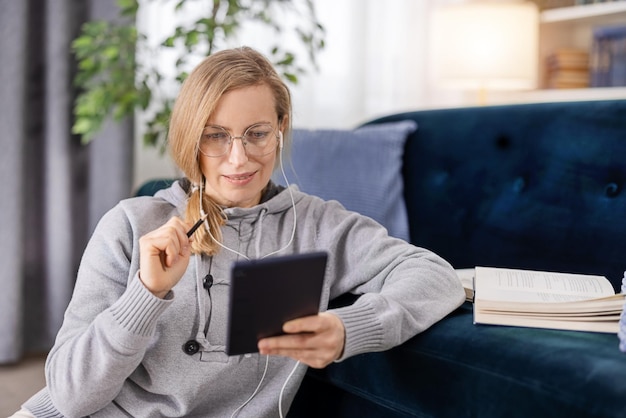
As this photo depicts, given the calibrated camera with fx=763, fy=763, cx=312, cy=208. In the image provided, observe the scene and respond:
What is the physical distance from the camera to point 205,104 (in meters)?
1.16

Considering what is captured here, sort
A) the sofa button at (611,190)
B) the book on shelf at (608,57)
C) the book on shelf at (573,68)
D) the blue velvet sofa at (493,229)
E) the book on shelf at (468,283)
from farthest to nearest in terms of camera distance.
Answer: the book on shelf at (573,68)
the book on shelf at (608,57)
the sofa button at (611,190)
the book on shelf at (468,283)
the blue velvet sofa at (493,229)

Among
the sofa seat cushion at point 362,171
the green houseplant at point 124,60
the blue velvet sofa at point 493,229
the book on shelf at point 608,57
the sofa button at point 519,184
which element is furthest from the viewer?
the book on shelf at point 608,57

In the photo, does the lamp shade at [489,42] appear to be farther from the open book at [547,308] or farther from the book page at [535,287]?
the open book at [547,308]

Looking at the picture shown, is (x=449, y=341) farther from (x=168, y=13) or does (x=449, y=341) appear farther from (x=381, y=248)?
(x=168, y=13)

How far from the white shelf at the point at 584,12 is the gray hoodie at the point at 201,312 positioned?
207 cm

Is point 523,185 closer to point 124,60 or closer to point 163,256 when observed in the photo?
point 163,256

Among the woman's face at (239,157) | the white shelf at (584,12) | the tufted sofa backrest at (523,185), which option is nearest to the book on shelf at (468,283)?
the tufted sofa backrest at (523,185)

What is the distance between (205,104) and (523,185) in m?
0.87

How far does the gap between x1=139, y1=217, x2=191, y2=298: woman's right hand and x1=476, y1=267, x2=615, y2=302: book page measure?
1.44 ft

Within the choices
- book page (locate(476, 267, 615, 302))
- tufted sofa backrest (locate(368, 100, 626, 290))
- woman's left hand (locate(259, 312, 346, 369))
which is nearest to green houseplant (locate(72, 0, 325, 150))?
tufted sofa backrest (locate(368, 100, 626, 290))

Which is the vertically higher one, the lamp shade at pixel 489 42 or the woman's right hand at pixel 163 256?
the lamp shade at pixel 489 42

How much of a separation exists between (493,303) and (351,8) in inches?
89.8

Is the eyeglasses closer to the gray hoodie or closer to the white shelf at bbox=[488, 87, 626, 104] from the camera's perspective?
the gray hoodie

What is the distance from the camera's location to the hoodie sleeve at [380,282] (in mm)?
1043
